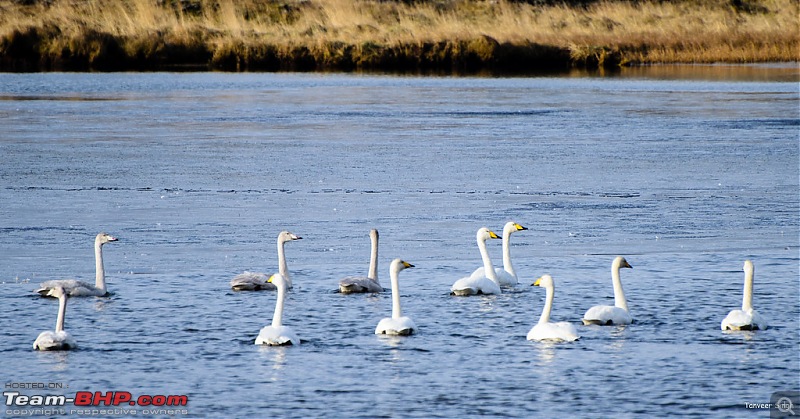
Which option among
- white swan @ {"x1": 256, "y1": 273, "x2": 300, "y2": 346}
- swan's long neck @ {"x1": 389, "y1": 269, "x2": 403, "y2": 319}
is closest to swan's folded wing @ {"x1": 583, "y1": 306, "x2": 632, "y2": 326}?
swan's long neck @ {"x1": 389, "y1": 269, "x2": 403, "y2": 319}

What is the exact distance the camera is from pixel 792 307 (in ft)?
29.5

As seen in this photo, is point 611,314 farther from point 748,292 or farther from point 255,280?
point 255,280

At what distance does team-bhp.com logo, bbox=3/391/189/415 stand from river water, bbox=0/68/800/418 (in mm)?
64

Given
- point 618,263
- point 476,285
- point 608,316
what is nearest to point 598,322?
point 608,316

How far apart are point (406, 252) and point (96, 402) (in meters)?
4.57

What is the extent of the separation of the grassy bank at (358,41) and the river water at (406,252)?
14.3 meters

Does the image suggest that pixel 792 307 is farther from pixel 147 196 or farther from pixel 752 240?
pixel 147 196

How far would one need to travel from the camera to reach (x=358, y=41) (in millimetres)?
39375

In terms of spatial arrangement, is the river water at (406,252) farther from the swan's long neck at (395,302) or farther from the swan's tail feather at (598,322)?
the swan's long neck at (395,302)

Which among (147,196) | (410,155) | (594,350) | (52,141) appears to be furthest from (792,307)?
(52,141)

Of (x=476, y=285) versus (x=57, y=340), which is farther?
(x=476, y=285)

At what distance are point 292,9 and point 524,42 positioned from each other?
12.0 meters

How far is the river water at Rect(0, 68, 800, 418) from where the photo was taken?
23.5 ft

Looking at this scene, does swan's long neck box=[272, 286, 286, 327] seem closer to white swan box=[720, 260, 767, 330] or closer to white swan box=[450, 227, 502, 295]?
white swan box=[450, 227, 502, 295]
